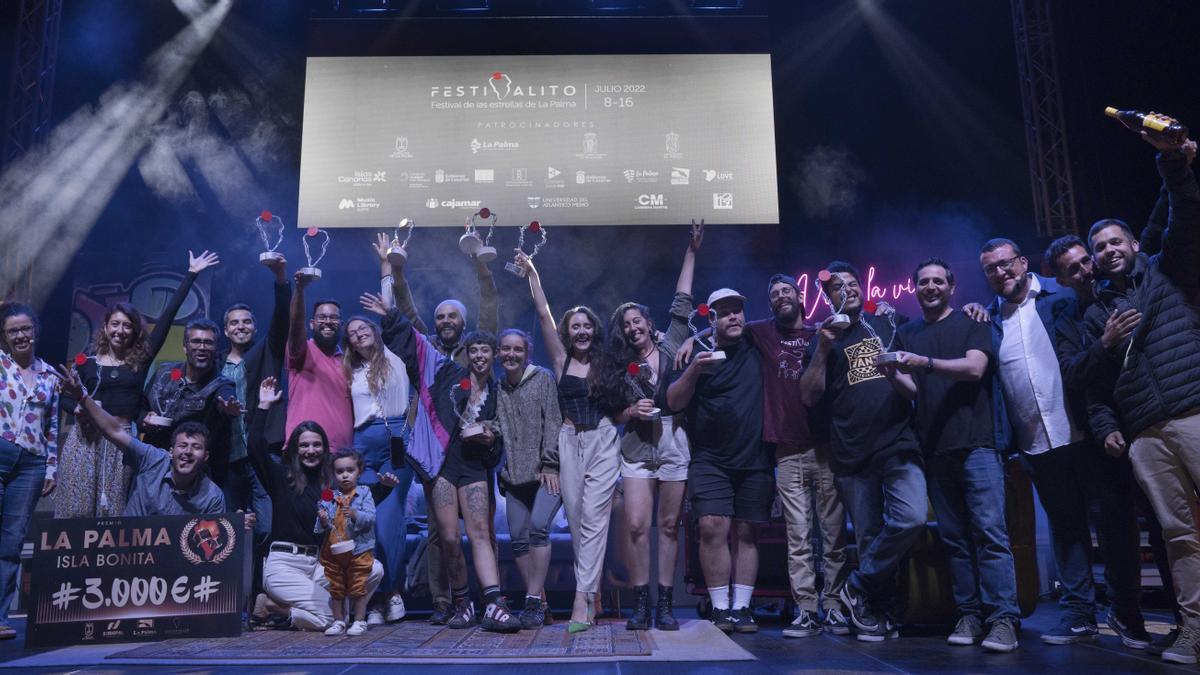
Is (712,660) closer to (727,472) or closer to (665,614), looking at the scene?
(665,614)

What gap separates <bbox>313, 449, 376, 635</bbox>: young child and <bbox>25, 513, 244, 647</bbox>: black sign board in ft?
1.18

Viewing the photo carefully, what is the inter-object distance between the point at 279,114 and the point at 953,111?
6923mm

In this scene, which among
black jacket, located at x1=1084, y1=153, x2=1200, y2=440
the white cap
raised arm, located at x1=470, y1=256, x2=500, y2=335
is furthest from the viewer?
raised arm, located at x1=470, y1=256, x2=500, y2=335

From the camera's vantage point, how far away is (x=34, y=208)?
753 centimetres

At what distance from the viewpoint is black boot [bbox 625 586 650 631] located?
3.41 meters

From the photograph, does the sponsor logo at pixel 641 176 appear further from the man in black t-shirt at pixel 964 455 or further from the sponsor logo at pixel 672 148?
the man in black t-shirt at pixel 964 455

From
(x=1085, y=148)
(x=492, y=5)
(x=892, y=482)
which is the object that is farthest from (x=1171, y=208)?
(x=492, y=5)

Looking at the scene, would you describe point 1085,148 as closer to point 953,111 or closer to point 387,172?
point 953,111

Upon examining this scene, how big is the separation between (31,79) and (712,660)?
793 cm

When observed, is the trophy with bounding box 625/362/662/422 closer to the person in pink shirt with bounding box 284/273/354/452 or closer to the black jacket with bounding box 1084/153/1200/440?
the person in pink shirt with bounding box 284/273/354/452

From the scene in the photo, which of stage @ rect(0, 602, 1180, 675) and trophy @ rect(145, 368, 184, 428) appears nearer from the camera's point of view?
stage @ rect(0, 602, 1180, 675)

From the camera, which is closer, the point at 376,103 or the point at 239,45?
the point at 376,103

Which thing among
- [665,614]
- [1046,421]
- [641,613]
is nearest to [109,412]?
[641,613]

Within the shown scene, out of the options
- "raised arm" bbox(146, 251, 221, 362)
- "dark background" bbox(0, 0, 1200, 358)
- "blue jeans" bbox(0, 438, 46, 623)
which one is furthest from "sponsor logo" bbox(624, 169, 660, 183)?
"blue jeans" bbox(0, 438, 46, 623)
